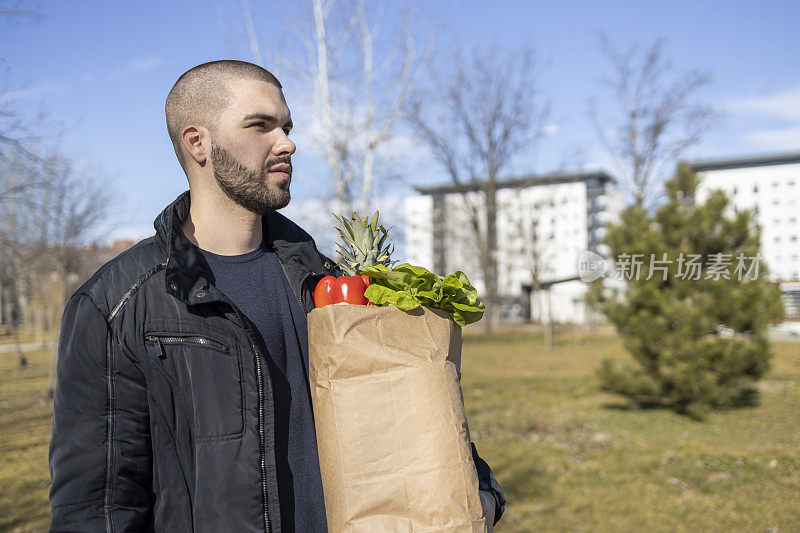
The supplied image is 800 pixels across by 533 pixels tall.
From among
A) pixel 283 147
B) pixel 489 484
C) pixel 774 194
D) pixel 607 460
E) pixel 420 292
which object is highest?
pixel 774 194

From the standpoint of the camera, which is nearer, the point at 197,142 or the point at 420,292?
the point at 420,292

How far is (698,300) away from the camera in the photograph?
1033 cm

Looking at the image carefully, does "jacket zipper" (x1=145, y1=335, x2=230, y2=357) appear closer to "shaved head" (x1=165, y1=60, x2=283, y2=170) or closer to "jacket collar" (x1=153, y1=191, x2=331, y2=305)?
"jacket collar" (x1=153, y1=191, x2=331, y2=305)

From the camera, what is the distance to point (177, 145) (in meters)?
2.20

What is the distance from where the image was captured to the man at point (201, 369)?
1.74m

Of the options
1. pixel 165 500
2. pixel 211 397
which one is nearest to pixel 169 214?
pixel 211 397

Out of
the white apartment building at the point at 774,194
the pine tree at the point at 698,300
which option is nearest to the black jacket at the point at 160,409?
the pine tree at the point at 698,300

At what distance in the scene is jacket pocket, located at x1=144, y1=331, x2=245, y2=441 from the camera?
1798mm

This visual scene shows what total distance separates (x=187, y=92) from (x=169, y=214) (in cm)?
42

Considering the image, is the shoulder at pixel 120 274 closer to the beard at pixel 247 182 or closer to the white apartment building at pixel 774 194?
the beard at pixel 247 182

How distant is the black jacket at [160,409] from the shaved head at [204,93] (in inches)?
17.7

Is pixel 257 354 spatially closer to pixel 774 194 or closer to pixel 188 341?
pixel 188 341

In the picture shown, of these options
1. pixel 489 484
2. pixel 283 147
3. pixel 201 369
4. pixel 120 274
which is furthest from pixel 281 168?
pixel 489 484

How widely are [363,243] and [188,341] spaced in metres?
0.72
